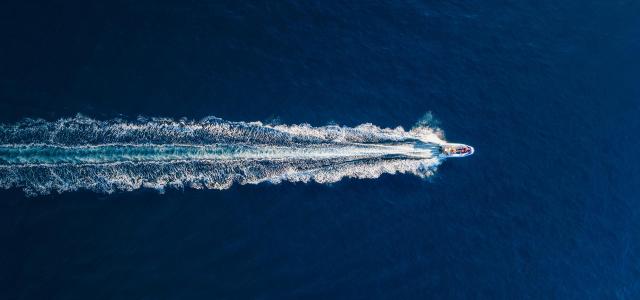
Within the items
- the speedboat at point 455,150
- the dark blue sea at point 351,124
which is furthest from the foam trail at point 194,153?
the dark blue sea at point 351,124

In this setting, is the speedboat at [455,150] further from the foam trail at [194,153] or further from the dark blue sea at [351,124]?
the dark blue sea at [351,124]

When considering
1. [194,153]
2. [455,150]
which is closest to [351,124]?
[455,150]

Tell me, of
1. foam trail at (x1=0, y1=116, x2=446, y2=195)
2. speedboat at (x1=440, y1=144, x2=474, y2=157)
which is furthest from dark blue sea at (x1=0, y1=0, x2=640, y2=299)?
foam trail at (x1=0, y1=116, x2=446, y2=195)

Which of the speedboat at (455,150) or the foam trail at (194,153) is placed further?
the speedboat at (455,150)

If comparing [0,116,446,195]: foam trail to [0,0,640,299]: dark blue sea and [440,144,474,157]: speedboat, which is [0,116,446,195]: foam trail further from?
[0,0,640,299]: dark blue sea

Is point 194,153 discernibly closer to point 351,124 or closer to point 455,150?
point 351,124
